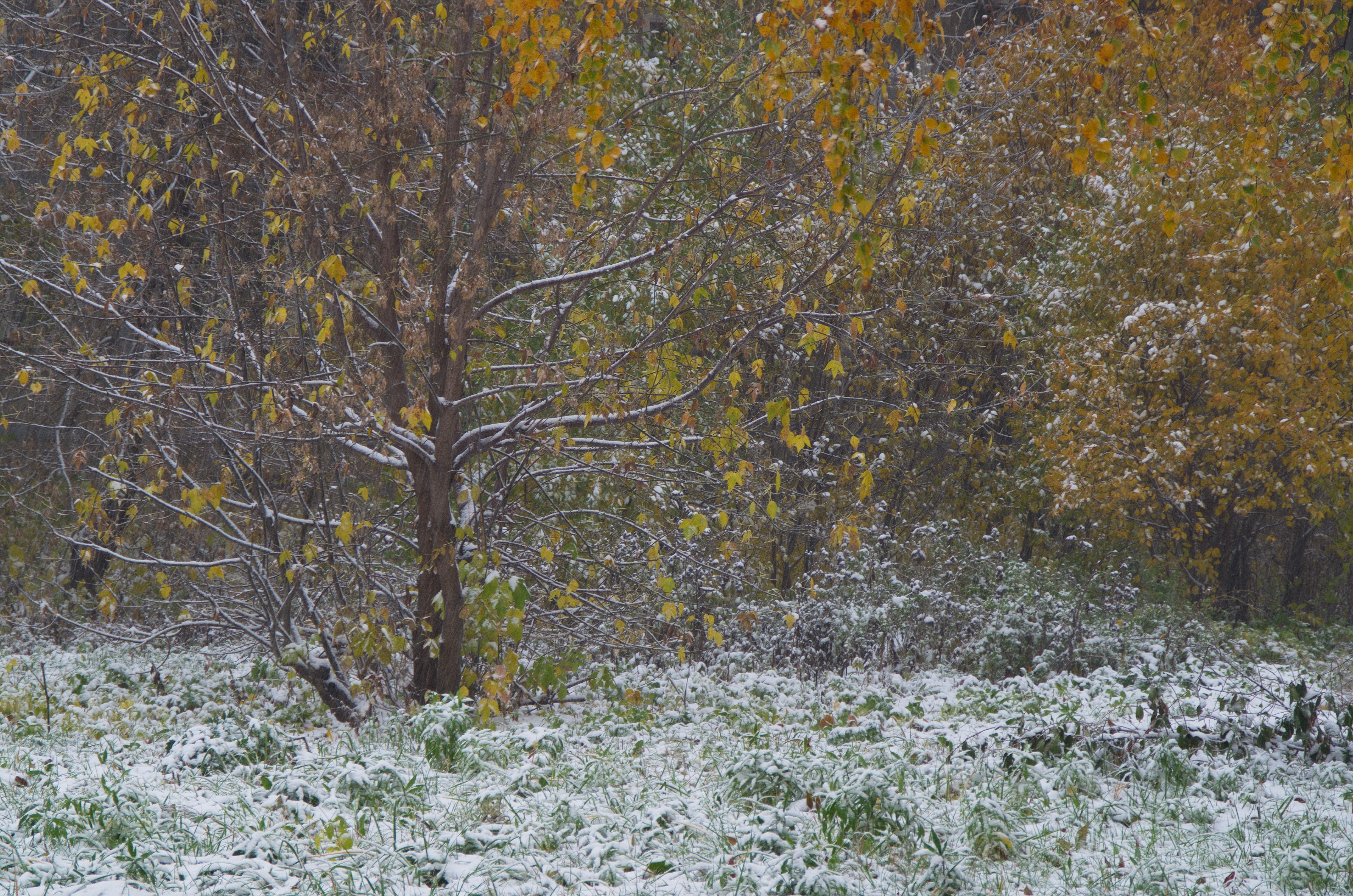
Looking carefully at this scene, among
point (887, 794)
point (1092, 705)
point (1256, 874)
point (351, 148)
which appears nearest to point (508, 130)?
point (351, 148)

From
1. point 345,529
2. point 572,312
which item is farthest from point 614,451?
point 345,529

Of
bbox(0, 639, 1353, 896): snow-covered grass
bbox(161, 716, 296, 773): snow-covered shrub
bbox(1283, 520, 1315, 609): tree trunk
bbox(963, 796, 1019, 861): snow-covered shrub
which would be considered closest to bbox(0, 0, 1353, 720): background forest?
bbox(161, 716, 296, 773): snow-covered shrub

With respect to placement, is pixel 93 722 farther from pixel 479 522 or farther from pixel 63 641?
pixel 63 641

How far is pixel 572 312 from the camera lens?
20.4 ft

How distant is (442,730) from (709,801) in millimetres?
1379

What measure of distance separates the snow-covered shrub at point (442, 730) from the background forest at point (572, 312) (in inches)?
19.8

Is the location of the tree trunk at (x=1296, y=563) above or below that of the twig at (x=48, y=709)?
above

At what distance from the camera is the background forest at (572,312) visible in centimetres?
518

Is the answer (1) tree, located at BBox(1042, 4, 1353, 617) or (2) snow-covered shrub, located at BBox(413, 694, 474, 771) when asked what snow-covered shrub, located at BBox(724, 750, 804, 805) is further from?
(1) tree, located at BBox(1042, 4, 1353, 617)

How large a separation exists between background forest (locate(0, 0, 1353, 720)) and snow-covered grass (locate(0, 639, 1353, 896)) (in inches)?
33.0

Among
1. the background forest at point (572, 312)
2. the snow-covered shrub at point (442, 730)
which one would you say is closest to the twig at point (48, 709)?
the background forest at point (572, 312)

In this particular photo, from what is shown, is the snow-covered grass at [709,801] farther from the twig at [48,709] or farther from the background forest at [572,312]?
the background forest at [572,312]

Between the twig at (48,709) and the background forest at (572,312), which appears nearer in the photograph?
the background forest at (572,312)

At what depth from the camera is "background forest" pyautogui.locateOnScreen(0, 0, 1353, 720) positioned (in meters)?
5.18
